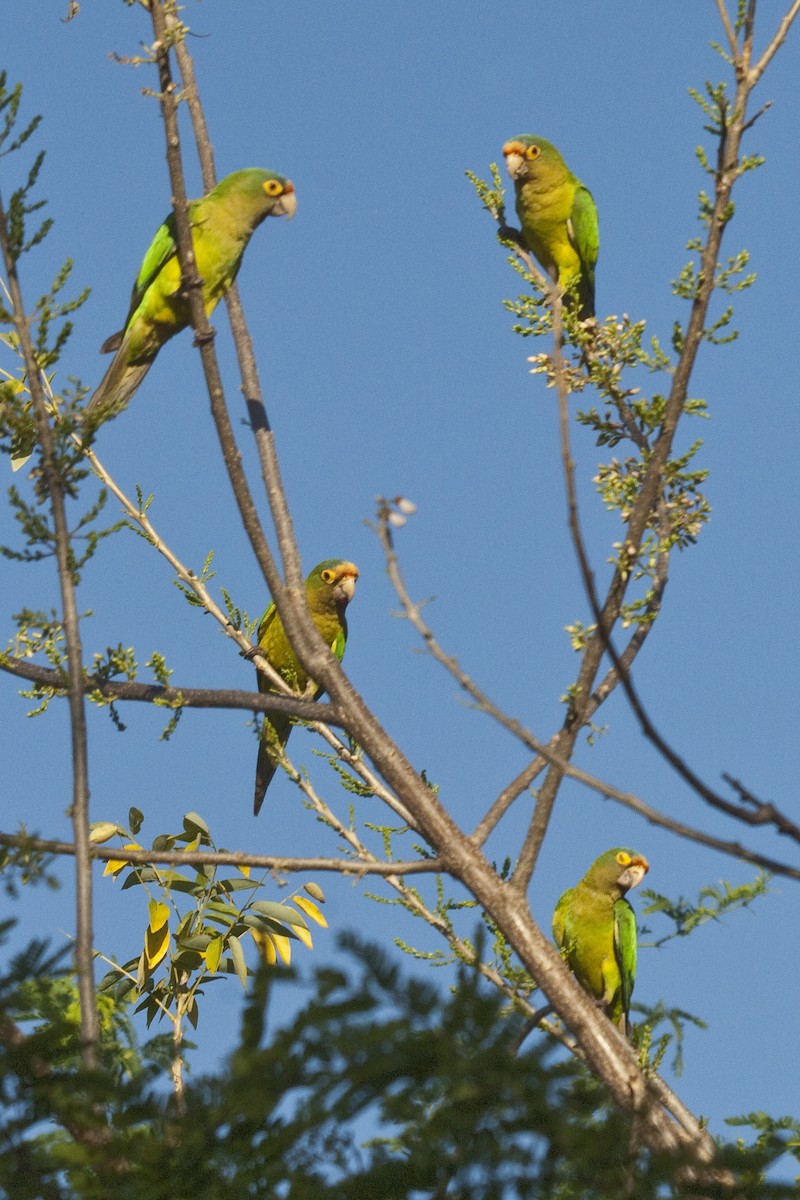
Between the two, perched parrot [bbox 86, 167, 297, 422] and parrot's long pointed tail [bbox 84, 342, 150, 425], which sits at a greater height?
perched parrot [bbox 86, 167, 297, 422]

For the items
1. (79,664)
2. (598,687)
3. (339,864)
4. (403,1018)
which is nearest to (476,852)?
(339,864)

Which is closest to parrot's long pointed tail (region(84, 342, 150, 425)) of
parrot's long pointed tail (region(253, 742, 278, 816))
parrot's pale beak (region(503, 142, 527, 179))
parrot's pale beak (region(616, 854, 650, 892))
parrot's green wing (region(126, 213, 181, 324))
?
parrot's green wing (region(126, 213, 181, 324))

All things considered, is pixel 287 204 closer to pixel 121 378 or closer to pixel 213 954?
pixel 121 378

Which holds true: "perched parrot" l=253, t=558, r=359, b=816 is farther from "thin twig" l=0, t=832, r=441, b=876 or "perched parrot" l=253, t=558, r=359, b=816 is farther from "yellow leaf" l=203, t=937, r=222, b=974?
"thin twig" l=0, t=832, r=441, b=876

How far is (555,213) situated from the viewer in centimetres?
762

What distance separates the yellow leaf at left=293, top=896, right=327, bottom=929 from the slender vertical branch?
94.3 inches

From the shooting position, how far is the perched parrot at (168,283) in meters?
6.10

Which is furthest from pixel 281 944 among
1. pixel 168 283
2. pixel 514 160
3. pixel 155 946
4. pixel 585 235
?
pixel 514 160

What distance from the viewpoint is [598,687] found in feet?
14.2

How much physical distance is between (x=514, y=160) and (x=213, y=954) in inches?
205

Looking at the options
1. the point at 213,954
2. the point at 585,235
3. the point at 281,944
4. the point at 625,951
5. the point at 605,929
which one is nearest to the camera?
the point at 213,954

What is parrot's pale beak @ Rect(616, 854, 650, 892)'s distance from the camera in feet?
23.4

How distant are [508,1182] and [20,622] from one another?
233 cm

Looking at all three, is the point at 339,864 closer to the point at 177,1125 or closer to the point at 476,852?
the point at 476,852
